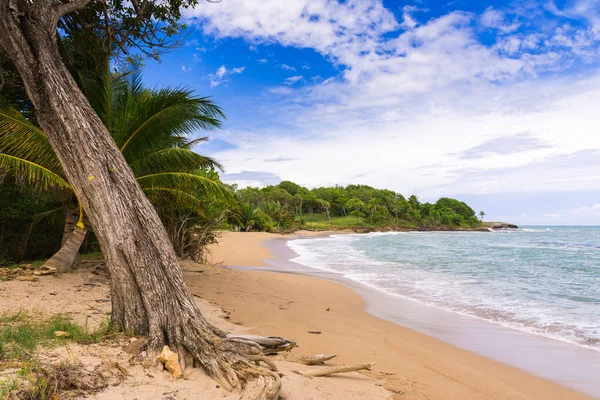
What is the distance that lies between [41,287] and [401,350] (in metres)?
6.06

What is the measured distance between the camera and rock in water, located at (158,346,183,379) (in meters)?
3.35

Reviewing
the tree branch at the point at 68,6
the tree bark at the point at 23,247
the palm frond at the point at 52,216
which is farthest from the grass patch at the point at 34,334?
the tree bark at the point at 23,247

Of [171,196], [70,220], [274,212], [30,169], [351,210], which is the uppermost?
[351,210]

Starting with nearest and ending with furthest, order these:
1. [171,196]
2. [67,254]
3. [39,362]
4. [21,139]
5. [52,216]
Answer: [39,362] < [21,139] < [67,254] < [171,196] < [52,216]

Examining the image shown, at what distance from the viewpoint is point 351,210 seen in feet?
274

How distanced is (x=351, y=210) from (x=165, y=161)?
252 ft

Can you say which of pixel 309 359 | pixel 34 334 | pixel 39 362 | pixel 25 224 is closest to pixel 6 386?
pixel 39 362

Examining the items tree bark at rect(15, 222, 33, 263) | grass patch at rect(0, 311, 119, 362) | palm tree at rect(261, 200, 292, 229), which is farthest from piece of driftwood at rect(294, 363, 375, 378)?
palm tree at rect(261, 200, 292, 229)

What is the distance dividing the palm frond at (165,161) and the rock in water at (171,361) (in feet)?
19.1

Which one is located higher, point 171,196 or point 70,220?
point 171,196

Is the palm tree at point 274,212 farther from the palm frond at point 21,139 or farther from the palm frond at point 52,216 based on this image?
the palm frond at point 21,139

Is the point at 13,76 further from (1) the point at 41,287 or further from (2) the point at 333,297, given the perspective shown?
(2) the point at 333,297

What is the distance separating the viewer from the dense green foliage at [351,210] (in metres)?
64.6

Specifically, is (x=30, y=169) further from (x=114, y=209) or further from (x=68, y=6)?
(x=114, y=209)
